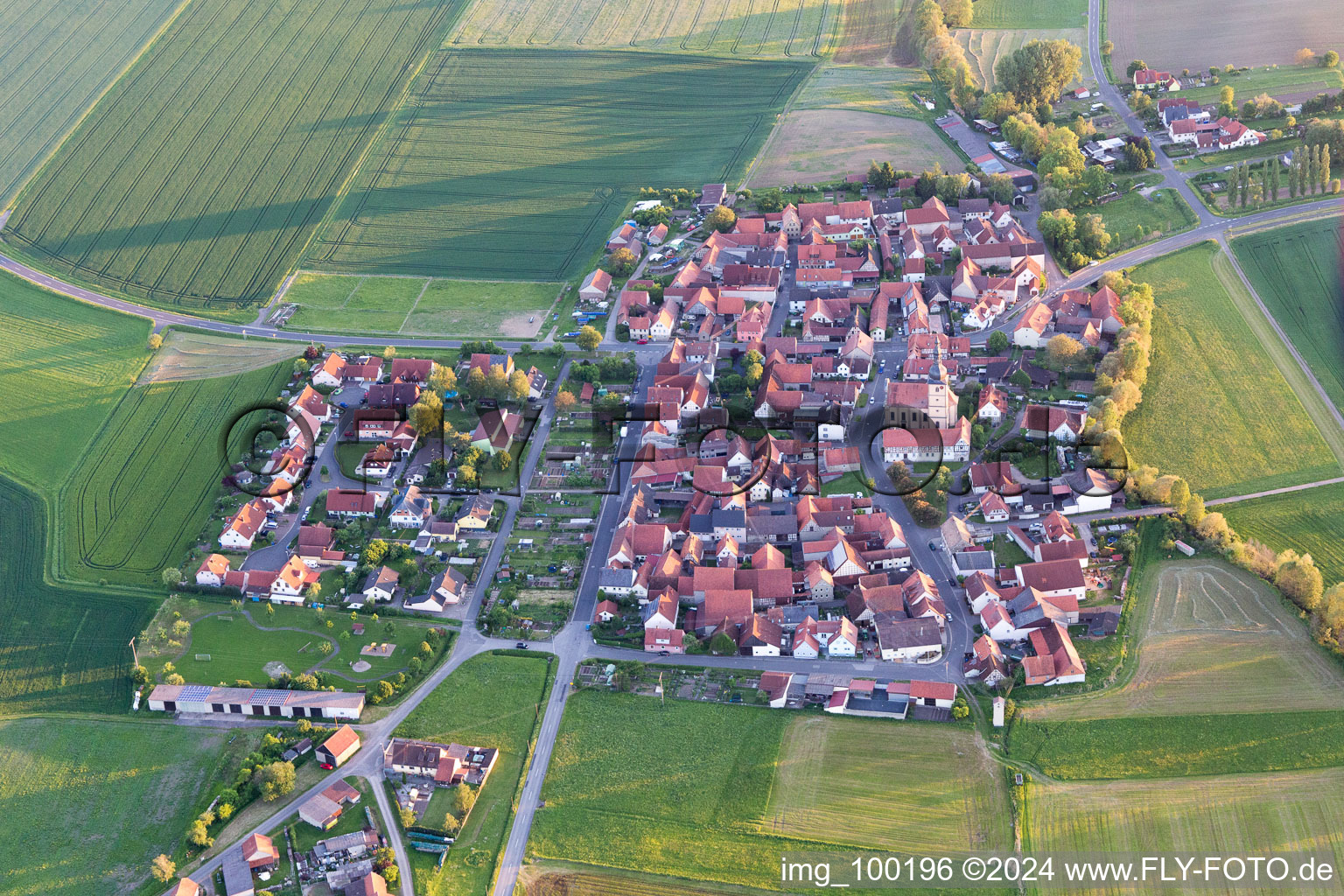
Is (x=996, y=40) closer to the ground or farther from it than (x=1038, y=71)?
closer to the ground

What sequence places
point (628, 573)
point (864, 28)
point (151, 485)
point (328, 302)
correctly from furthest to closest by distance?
point (864, 28) → point (328, 302) → point (151, 485) → point (628, 573)

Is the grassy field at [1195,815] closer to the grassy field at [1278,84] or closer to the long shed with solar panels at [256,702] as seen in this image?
the long shed with solar panels at [256,702]

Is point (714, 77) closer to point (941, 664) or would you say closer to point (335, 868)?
point (941, 664)

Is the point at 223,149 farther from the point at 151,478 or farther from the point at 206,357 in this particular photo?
the point at 151,478

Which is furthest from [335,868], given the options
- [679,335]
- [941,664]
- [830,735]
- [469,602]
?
[679,335]

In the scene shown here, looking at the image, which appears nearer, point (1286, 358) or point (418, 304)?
point (1286, 358)

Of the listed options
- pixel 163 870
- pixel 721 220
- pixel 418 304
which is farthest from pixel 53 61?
pixel 163 870

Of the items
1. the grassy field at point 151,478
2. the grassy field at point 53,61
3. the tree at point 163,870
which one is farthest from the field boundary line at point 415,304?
the tree at point 163,870
